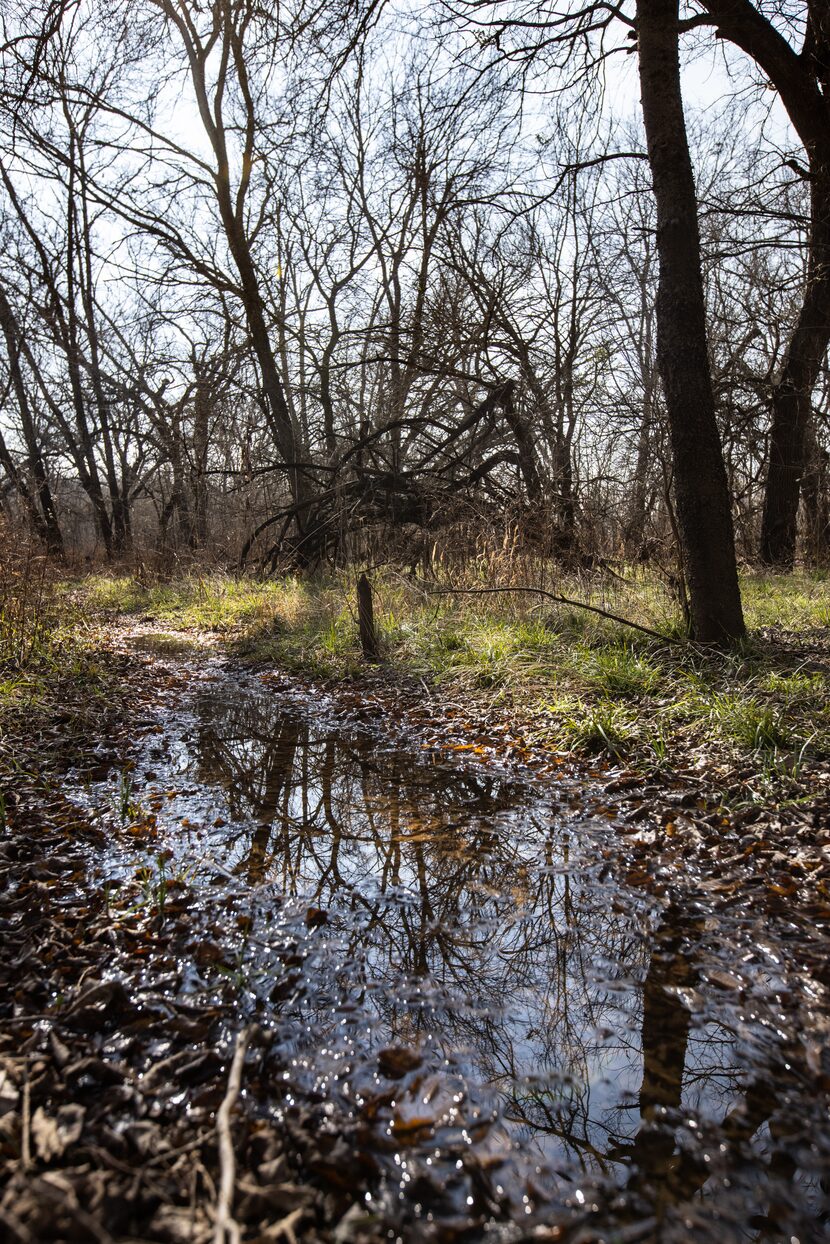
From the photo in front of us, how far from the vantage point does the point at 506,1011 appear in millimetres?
2281

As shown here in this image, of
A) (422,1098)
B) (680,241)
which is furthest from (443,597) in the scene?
(422,1098)

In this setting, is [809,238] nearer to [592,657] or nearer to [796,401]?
[796,401]

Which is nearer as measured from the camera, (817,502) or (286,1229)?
(286,1229)

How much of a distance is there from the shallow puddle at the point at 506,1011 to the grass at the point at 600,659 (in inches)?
35.9

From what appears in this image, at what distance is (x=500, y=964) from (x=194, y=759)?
312 centimetres

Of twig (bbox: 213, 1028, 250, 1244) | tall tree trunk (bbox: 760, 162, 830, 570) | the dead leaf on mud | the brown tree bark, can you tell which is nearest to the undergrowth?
the dead leaf on mud

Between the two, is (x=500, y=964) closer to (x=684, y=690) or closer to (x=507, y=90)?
(x=684, y=690)

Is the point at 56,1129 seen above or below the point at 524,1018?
above

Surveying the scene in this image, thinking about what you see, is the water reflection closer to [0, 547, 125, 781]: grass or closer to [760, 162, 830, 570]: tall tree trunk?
[0, 547, 125, 781]: grass

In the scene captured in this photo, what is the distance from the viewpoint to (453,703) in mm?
6027

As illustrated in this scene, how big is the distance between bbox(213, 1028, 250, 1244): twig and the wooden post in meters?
5.72

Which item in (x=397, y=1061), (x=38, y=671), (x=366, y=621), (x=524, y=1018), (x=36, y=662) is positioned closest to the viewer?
(x=397, y=1061)

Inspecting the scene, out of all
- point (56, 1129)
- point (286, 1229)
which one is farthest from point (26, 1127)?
point (286, 1229)

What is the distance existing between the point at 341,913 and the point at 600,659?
3.37 m
